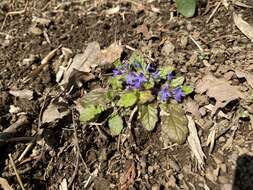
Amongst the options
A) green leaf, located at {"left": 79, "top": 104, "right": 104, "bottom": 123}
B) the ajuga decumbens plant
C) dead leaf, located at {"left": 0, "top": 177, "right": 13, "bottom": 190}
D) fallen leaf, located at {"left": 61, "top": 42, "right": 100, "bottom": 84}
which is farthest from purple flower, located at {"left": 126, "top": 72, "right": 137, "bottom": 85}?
dead leaf, located at {"left": 0, "top": 177, "right": 13, "bottom": 190}

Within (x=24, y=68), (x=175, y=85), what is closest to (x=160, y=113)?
(x=175, y=85)

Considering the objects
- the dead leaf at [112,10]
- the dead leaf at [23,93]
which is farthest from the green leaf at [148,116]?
the dead leaf at [112,10]

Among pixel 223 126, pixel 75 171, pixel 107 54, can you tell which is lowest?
pixel 75 171

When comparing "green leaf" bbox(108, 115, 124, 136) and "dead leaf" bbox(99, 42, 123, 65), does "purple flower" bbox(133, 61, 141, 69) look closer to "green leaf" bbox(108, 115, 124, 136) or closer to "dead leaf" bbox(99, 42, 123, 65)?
"dead leaf" bbox(99, 42, 123, 65)

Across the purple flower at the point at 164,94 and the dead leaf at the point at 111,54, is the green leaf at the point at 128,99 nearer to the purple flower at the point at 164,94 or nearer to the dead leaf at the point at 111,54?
the purple flower at the point at 164,94

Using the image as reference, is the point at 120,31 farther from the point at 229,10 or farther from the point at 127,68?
the point at 229,10
